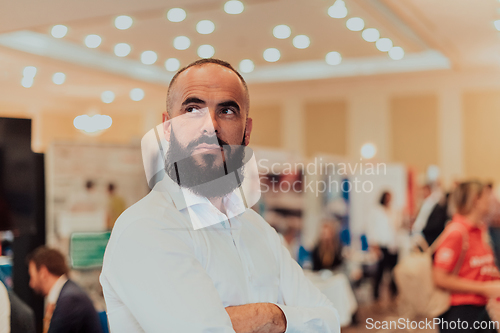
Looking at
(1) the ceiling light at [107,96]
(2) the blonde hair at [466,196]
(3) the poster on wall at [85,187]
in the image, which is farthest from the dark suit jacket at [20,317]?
(1) the ceiling light at [107,96]

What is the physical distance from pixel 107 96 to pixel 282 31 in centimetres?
384

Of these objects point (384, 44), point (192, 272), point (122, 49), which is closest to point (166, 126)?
point (192, 272)

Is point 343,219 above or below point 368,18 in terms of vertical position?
below

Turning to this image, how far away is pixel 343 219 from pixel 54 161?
8.80 feet

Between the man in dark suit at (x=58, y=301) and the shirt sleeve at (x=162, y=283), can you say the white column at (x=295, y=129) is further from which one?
the shirt sleeve at (x=162, y=283)

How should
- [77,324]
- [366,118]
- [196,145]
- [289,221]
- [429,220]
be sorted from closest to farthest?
[196,145], [77,324], [289,221], [429,220], [366,118]

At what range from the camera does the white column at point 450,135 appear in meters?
7.86

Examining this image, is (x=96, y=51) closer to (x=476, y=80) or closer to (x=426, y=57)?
(x=426, y=57)

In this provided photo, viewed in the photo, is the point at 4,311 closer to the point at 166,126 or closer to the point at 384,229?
the point at 166,126

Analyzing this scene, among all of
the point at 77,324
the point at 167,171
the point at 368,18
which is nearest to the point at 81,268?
the point at 77,324

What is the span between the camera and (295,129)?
841cm

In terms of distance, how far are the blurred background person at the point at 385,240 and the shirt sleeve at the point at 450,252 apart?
8.98 ft

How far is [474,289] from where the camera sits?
2.42m

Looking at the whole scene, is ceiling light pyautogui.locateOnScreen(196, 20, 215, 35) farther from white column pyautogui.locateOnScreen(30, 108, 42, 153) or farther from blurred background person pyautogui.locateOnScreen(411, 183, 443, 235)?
white column pyautogui.locateOnScreen(30, 108, 42, 153)
